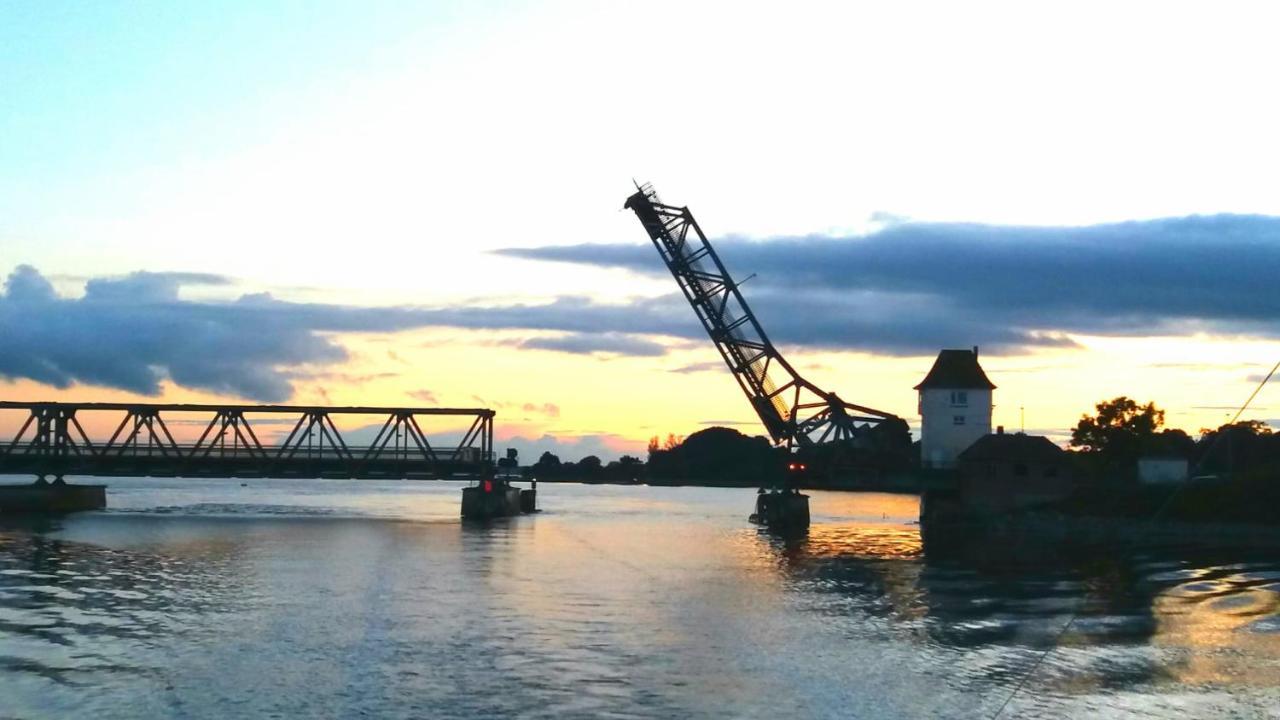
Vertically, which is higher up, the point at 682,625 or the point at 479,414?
the point at 479,414

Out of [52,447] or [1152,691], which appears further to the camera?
[52,447]

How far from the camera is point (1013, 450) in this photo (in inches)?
2493

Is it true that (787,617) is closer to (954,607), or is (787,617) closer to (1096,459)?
(954,607)

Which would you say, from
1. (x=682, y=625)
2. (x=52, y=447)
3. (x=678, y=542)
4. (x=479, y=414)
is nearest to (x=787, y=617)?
(x=682, y=625)

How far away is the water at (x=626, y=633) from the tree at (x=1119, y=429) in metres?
34.1

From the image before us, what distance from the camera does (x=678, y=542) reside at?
193 ft

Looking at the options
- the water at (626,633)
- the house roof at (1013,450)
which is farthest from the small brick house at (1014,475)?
the water at (626,633)

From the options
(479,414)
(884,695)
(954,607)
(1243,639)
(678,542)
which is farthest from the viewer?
(479,414)

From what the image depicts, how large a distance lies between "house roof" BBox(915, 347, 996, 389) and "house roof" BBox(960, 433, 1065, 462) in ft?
14.2

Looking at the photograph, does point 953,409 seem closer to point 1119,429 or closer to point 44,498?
point 1119,429

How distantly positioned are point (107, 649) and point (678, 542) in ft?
123

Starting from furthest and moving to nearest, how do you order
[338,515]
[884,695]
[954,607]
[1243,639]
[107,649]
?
1. [338,515]
2. [954,607]
3. [1243,639]
4. [107,649]
5. [884,695]

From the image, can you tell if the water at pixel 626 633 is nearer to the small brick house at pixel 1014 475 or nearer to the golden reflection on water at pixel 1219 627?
the golden reflection on water at pixel 1219 627

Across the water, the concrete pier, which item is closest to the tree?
the water
